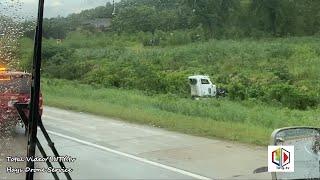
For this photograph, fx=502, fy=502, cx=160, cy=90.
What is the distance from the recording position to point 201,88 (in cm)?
2547

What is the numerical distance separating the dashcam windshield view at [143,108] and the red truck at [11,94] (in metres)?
0.01

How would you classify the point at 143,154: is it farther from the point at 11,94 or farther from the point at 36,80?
the point at 36,80

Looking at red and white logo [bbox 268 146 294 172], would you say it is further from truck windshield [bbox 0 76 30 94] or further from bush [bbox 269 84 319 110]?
bush [bbox 269 84 319 110]

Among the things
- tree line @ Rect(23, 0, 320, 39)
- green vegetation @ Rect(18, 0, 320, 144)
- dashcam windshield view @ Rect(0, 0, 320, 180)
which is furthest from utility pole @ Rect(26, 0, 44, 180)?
tree line @ Rect(23, 0, 320, 39)

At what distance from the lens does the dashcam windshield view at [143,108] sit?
346 cm

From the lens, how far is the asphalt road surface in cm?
708

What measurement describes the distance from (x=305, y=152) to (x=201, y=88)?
71.7 feet

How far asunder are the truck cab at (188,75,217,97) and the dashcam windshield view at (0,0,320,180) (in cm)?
6

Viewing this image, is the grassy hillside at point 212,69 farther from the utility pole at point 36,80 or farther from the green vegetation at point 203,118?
the utility pole at point 36,80

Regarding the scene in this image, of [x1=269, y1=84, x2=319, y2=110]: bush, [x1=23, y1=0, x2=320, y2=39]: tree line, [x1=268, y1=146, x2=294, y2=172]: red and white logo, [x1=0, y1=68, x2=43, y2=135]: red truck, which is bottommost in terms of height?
[x1=269, y1=84, x2=319, y2=110]: bush

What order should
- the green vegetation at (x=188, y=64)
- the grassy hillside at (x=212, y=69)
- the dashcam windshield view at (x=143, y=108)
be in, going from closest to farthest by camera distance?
the dashcam windshield view at (x=143, y=108) → the green vegetation at (x=188, y=64) → the grassy hillside at (x=212, y=69)

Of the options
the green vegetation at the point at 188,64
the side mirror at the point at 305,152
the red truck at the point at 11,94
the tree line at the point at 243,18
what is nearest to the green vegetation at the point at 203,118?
the green vegetation at the point at 188,64

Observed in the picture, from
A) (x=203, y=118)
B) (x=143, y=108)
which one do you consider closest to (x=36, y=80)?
(x=203, y=118)

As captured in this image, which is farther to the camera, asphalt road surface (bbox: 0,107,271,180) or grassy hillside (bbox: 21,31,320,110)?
grassy hillside (bbox: 21,31,320,110)
